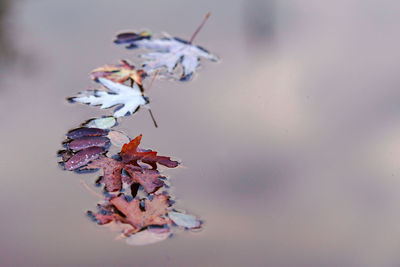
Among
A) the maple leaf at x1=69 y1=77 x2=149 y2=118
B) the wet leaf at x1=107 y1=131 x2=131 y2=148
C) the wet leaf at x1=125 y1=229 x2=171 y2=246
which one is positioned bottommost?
the wet leaf at x1=125 y1=229 x2=171 y2=246

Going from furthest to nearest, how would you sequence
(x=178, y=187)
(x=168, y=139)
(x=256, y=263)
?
(x=168, y=139) < (x=178, y=187) < (x=256, y=263)

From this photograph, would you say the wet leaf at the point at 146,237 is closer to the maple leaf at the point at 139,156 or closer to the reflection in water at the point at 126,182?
the reflection in water at the point at 126,182

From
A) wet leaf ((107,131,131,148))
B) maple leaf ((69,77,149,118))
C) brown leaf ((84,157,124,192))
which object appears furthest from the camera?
maple leaf ((69,77,149,118))

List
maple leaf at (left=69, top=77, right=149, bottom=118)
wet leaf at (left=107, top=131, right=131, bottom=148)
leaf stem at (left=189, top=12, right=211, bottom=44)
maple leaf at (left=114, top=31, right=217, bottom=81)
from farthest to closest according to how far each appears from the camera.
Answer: leaf stem at (left=189, top=12, right=211, bottom=44), maple leaf at (left=114, top=31, right=217, bottom=81), maple leaf at (left=69, top=77, right=149, bottom=118), wet leaf at (left=107, top=131, right=131, bottom=148)

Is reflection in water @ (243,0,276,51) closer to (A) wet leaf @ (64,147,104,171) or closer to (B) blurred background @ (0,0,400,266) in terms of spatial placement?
(B) blurred background @ (0,0,400,266)

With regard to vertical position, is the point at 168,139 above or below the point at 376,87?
below

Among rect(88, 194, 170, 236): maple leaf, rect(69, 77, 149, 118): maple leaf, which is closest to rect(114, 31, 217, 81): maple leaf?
rect(69, 77, 149, 118): maple leaf

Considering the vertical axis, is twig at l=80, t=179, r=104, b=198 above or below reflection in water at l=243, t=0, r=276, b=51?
below

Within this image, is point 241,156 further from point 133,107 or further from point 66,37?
point 66,37

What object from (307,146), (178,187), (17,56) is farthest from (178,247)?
(17,56)
